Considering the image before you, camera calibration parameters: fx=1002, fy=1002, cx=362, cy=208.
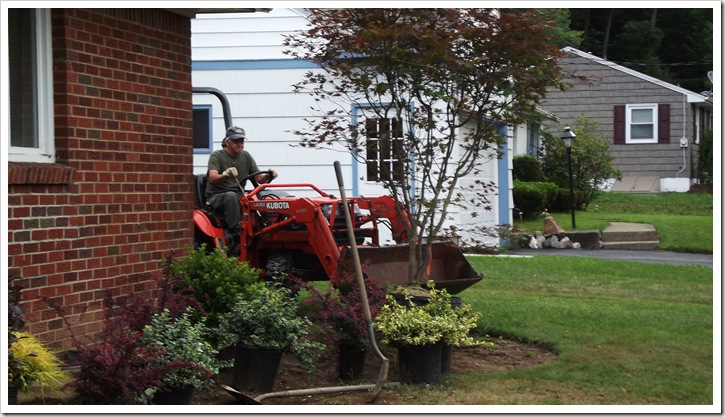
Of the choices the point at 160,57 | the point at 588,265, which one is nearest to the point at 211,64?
the point at 588,265

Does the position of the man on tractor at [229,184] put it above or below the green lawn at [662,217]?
above

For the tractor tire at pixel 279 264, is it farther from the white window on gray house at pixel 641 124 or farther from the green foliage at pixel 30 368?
the white window on gray house at pixel 641 124

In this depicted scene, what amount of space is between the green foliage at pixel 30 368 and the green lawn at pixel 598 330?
91.2 inches

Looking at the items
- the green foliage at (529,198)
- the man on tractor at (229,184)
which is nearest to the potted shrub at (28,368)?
the man on tractor at (229,184)

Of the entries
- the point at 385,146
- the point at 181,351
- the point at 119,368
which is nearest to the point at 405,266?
the point at 385,146

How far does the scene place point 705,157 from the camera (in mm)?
33844

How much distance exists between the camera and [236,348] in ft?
22.0

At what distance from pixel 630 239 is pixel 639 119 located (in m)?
16.5

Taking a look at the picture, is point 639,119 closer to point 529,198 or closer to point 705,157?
point 705,157

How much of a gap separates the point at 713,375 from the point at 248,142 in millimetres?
9714

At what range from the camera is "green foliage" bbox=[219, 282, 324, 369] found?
661cm

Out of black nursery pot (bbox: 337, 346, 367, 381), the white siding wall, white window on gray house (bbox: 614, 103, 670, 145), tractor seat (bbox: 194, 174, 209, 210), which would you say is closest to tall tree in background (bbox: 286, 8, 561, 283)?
black nursery pot (bbox: 337, 346, 367, 381)

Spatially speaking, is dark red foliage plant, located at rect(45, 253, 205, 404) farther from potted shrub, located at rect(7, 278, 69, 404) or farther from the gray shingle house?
the gray shingle house

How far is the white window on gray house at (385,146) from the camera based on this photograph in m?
8.27
